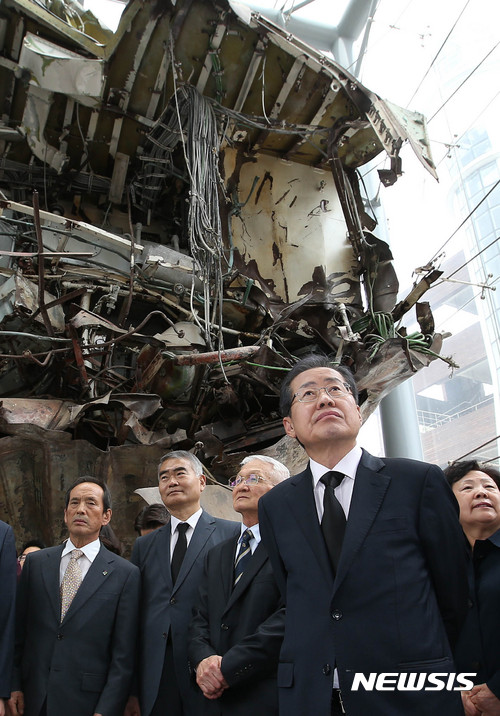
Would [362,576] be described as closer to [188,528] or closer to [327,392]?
[327,392]

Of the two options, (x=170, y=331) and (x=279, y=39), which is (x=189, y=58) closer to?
(x=279, y=39)

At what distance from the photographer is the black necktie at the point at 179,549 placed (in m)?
2.88

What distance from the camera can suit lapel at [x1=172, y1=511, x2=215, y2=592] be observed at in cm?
281

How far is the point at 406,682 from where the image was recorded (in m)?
1.52

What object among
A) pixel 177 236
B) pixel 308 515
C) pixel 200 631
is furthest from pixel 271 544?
pixel 177 236

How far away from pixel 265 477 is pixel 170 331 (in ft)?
11.3

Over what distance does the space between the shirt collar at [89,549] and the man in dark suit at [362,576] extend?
4.45 feet

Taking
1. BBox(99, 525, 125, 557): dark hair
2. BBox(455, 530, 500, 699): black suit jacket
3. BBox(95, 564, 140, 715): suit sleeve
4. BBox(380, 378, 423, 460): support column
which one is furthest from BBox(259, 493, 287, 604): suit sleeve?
BBox(380, 378, 423, 460): support column

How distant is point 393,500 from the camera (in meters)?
1.79

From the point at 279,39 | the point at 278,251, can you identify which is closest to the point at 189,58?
the point at 279,39

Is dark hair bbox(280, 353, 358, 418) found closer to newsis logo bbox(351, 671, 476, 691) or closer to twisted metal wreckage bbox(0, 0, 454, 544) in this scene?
newsis logo bbox(351, 671, 476, 691)

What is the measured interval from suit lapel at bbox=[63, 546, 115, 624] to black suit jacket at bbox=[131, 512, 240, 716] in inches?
8.5

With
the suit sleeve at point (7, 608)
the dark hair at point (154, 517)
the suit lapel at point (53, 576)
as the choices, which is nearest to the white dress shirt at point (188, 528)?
the suit lapel at point (53, 576)

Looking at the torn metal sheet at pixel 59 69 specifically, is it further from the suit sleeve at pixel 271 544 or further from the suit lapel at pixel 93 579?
the suit sleeve at pixel 271 544
